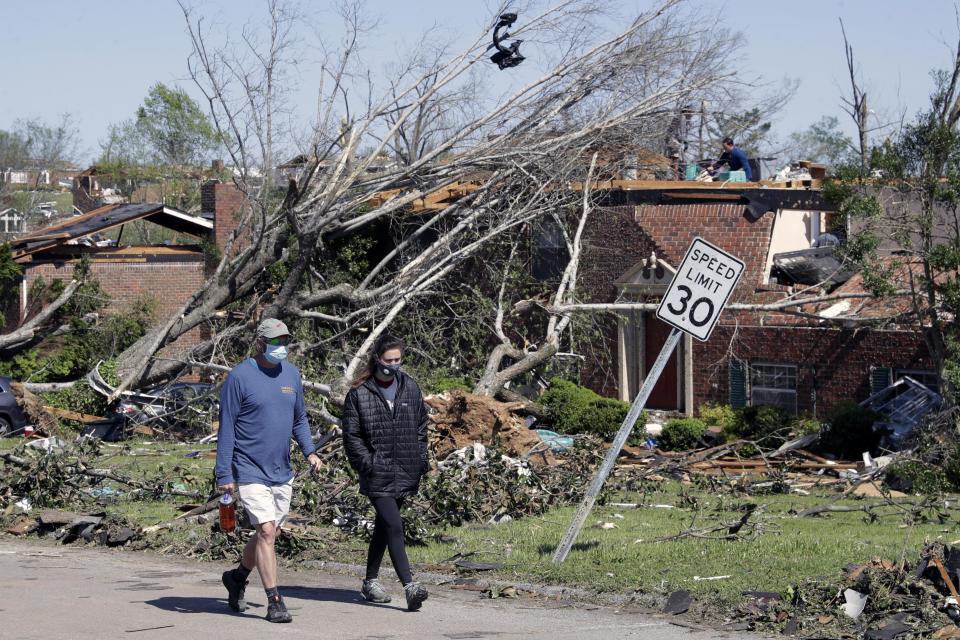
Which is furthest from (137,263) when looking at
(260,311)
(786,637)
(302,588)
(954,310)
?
(786,637)

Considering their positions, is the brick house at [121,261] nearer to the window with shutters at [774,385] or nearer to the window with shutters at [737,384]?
the window with shutters at [737,384]

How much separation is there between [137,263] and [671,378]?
52.8 ft

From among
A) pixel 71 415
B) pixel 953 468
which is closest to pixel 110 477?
pixel 71 415

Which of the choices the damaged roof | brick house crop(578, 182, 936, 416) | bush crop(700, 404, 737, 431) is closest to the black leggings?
bush crop(700, 404, 737, 431)

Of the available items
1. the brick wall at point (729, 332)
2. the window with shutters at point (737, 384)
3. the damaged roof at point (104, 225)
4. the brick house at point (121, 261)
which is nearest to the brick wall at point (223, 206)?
the damaged roof at point (104, 225)

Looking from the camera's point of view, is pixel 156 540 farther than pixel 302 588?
Yes

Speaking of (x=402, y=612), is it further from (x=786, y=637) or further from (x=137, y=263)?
(x=137, y=263)

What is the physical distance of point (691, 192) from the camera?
23656 millimetres

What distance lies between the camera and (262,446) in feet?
22.0

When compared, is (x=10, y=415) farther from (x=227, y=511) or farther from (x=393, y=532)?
(x=393, y=532)

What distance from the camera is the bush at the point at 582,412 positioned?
1923cm

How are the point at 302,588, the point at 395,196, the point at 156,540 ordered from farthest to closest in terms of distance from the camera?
the point at 395,196, the point at 156,540, the point at 302,588

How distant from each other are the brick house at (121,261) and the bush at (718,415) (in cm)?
1384

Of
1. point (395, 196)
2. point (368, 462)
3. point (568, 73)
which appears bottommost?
point (368, 462)
